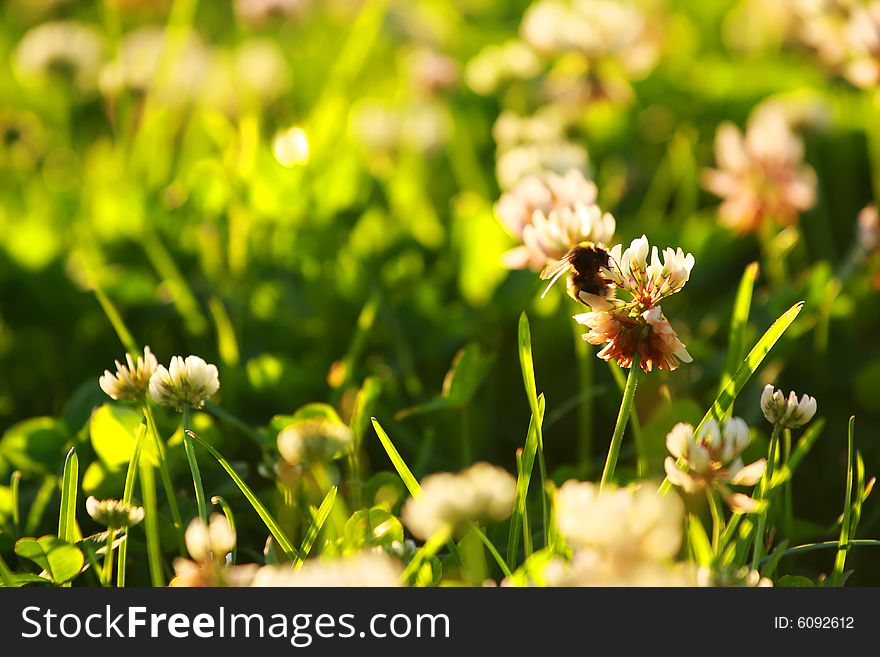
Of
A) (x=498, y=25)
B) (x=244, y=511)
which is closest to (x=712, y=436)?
(x=244, y=511)

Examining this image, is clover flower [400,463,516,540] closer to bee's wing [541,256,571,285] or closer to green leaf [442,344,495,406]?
bee's wing [541,256,571,285]

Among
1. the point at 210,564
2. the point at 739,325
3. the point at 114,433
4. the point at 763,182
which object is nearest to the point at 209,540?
the point at 210,564

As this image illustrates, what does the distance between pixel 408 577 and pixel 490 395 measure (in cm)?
46

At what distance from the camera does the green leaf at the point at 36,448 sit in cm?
94

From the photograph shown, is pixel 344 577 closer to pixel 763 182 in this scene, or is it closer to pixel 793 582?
pixel 793 582

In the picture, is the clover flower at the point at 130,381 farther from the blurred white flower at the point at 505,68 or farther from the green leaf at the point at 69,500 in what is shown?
the blurred white flower at the point at 505,68

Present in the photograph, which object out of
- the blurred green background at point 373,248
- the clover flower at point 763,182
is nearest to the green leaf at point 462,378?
the blurred green background at point 373,248

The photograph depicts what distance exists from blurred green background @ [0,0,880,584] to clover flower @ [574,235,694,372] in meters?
0.24

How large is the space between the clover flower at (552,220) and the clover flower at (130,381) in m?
0.31

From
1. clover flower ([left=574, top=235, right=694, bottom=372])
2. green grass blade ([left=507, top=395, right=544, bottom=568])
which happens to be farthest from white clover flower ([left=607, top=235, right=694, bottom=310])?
green grass blade ([left=507, top=395, right=544, bottom=568])

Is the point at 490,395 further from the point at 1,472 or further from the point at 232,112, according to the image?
the point at 232,112

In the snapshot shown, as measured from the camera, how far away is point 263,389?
3.48 feet

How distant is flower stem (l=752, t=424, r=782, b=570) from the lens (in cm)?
70

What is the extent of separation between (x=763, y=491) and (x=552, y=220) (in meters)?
0.26
